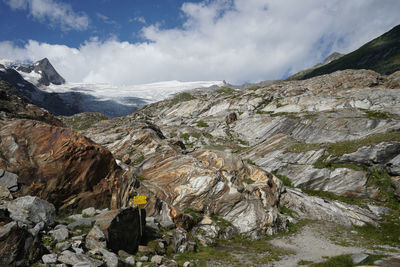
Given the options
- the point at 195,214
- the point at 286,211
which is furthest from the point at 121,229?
the point at 286,211

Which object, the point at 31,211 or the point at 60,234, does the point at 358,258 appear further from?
the point at 31,211

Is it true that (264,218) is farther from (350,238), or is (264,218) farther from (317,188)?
(317,188)

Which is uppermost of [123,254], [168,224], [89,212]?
[89,212]

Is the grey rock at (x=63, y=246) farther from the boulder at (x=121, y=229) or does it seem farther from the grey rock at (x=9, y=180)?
the grey rock at (x=9, y=180)

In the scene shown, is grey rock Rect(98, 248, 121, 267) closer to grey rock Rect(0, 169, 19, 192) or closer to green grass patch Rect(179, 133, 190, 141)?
grey rock Rect(0, 169, 19, 192)

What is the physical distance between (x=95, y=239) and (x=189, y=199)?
14.9 m

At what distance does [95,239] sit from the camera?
12523 mm

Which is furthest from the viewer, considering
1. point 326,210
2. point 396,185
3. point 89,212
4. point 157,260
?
point 396,185

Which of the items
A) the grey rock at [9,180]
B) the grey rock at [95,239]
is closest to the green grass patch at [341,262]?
the grey rock at [95,239]

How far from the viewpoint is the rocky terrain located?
41.4 ft

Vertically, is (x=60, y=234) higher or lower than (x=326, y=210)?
higher

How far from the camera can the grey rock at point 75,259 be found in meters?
9.94

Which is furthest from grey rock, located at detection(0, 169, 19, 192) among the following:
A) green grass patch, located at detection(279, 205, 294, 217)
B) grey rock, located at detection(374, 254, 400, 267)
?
green grass patch, located at detection(279, 205, 294, 217)

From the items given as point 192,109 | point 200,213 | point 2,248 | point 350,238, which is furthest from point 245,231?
point 192,109
